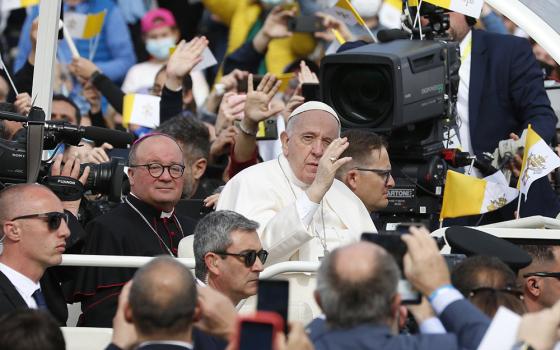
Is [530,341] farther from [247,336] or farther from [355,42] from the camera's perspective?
[355,42]

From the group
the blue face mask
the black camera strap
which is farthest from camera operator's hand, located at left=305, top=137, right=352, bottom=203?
the blue face mask

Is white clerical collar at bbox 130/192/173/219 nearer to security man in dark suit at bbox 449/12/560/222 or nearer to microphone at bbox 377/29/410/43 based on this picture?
microphone at bbox 377/29/410/43

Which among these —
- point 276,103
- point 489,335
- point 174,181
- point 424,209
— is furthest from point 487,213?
point 489,335

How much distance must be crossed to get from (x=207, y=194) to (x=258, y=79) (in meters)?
0.81

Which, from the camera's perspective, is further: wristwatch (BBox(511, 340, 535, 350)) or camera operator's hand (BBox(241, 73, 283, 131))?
camera operator's hand (BBox(241, 73, 283, 131))

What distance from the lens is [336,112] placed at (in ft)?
27.5

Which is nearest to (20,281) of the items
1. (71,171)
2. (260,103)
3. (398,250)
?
(71,171)

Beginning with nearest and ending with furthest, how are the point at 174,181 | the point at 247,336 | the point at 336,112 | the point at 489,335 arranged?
the point at 247,336 < the point at 489,335 < the point at 174,181 < the point at 336,112

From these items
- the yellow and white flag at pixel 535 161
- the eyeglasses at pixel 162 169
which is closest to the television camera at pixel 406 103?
the yellow and white flag at pixel 535 161

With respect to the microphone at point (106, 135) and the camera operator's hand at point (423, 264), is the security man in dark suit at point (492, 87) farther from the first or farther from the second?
the camera operator's hand at point (423, 264)

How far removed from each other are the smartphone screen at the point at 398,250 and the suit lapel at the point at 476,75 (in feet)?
14.0

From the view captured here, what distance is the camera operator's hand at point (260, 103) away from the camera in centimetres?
872

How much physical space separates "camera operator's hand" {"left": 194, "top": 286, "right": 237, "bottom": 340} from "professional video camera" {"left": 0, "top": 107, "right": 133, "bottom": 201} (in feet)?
6.59

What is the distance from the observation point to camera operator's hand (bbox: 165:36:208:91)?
957cm
